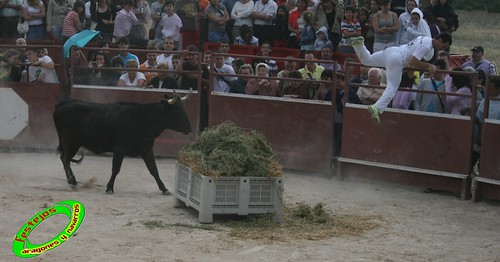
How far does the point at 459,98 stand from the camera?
13.7m

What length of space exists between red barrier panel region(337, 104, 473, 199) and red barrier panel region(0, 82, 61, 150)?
4931 millimetres

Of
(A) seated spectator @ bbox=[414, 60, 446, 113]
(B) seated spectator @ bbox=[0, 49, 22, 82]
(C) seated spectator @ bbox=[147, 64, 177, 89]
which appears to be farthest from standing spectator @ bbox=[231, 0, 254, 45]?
(A) seated spectator @ bbox=[414, 60, 446, 113]

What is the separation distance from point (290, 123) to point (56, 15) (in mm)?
6187

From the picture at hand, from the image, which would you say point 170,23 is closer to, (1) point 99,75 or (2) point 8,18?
(1) point 99,75

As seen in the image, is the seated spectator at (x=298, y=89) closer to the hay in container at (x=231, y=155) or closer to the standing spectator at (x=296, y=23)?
the standing spectator at (x=296, y=23)

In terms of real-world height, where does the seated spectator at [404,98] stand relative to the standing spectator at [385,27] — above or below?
below

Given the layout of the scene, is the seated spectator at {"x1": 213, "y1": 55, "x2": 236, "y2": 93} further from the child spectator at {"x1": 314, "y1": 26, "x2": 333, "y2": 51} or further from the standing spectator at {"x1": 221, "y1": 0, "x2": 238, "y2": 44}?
the standing spectator at {"x1": 221, "y1": 0, "x2": 238, "y2": 44}

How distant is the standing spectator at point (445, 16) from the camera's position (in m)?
17.4

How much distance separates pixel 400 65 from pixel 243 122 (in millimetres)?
3260

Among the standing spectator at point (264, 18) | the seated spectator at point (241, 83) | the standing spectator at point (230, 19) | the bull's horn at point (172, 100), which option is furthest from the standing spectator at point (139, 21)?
the bull's horn at point (172, 100)

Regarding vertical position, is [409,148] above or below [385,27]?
below

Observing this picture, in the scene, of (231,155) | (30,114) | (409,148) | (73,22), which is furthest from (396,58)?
(73,22)

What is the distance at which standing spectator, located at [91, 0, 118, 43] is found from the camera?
745 inches

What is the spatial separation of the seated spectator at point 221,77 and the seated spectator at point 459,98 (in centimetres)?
378
